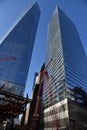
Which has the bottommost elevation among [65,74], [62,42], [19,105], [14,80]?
[19,105]

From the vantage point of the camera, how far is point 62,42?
12481cm

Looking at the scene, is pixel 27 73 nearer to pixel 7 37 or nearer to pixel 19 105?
pixel 7 37

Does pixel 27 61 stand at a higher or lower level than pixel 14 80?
higher

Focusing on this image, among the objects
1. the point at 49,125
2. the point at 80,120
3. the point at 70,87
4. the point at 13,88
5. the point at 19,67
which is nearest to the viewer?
the point at 80,120

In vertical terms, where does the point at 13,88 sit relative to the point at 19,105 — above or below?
above

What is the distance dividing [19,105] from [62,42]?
108163 millimetres

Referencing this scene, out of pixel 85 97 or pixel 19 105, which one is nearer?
pixel 19 105

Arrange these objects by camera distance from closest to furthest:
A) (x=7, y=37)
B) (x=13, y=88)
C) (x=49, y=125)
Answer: (x=49, y=125), (x=13, y=88), (x=7, y=37)

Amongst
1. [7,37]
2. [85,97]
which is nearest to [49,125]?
[85,97]

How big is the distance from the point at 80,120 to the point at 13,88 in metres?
106

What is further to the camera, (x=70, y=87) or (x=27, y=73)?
(x=27, y=73)

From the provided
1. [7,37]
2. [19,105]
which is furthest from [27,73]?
[19,105]

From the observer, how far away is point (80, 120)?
194 feet

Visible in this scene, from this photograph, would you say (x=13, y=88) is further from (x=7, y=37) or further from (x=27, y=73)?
(x=7, y=37)
